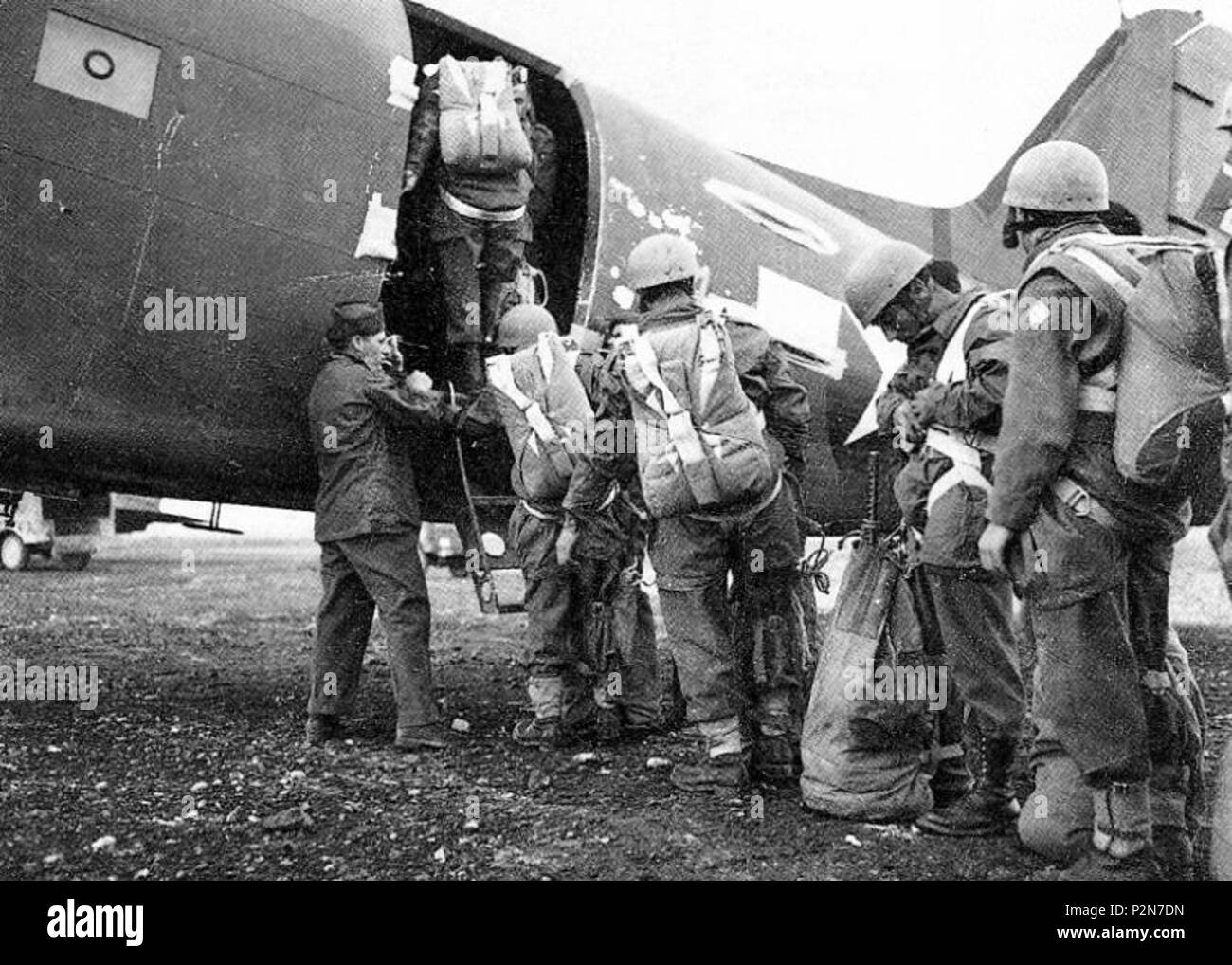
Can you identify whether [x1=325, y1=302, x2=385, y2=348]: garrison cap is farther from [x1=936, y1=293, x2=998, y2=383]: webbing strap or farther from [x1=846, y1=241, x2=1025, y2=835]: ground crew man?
[x1=936, y1=293, x2=998, y2=383]: webbing strap

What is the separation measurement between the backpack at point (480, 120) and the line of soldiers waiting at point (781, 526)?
0.34m

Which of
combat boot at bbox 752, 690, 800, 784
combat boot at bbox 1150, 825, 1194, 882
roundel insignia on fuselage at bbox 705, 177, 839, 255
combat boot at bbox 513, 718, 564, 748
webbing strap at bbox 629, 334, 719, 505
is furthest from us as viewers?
roundel insignia on fuselage at bbox 705, 177, 839, 255

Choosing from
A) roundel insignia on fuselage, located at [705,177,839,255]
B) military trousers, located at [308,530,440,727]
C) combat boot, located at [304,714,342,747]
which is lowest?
combat boot, located at [304,714,342,747]

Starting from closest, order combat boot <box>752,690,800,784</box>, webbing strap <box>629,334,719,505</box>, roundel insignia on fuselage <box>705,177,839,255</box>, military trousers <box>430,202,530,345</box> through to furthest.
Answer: webbing strap <box>629,334,719,505</box>
combat boot <box>752,690,800,784</box>
military trousers <box>430,202,530,345</box>
roundel insignia on fuselage <box>705,177,839,255</box>

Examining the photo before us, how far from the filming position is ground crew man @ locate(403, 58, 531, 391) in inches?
185

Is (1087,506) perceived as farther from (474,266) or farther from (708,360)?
(474,266)

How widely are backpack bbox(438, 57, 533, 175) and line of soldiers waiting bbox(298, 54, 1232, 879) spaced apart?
1.11ft

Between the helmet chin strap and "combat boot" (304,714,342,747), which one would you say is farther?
"combat boot" (304,714,342,747)

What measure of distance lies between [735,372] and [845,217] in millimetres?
3451

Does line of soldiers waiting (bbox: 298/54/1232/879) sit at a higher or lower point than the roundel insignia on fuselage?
lower

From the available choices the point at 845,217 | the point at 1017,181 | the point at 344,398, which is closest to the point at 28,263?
the point at 344,398

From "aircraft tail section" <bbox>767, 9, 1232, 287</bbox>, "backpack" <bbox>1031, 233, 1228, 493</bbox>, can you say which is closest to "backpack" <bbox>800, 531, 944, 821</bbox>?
"backpack" <bbox>1031, 233, 1228, 493</bbox>

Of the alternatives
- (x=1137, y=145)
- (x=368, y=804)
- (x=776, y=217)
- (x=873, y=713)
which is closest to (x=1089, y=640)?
(x=873, y=713)
